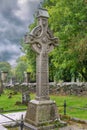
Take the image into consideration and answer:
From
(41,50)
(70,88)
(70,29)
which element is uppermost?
(70,29)

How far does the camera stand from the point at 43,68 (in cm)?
984

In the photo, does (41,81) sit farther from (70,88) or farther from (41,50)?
(70,88)

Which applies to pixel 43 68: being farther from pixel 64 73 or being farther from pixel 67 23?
pixel 64 73

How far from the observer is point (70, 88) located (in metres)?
23.2

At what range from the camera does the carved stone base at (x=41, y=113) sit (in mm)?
9453

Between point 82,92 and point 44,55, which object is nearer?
point 44,55

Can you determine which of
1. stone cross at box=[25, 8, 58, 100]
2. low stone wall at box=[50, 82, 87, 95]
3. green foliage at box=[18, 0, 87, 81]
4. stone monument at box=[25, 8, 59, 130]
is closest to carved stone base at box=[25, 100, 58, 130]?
stone monument at box=[25, 8, 59, 130]

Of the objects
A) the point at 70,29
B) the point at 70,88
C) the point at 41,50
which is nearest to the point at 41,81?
the point at 41,50

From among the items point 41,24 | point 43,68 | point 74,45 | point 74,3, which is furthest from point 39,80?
point 74,3

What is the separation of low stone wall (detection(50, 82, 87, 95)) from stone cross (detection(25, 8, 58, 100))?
12.7 metres

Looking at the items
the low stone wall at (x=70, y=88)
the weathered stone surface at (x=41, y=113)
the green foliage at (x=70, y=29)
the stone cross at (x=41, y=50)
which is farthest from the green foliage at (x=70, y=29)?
the weathered stone surface at (x=41, y=113)

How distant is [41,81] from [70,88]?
1381cm

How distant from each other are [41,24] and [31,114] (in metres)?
3.67

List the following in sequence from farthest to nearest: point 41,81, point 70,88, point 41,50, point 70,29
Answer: point 70,88 → point 70,29 → point 41,50 → point 41,81
